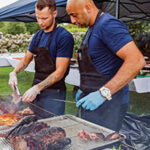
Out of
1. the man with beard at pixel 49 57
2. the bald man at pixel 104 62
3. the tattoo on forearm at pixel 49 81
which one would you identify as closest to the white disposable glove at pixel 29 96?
the man with beard at pixel 49 57

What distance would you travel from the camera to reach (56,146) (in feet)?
4.85

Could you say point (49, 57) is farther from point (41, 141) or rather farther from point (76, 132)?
point (41, 141)

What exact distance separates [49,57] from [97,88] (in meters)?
0.97

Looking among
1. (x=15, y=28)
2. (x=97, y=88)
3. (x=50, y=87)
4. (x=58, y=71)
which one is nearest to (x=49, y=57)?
(x=58, y=71)

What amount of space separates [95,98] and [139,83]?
2.40 metres

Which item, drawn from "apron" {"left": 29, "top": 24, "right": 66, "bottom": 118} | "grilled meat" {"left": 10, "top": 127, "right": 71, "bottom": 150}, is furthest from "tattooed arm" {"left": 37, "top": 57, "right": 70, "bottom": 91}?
"grilled meat" {"left": 10, "top": 127, "right": 71, "bottom": 150}

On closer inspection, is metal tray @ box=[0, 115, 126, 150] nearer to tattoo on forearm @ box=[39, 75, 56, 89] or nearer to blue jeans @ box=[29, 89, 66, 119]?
tattoo on forearm @ box=[39, 75, 56, 89]

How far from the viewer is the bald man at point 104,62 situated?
173 centimetres

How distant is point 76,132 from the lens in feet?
5.90

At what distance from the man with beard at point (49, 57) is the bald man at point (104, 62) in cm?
51

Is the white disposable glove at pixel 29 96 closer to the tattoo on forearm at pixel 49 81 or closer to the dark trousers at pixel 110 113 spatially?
the tattoo on forearm at pixel 49 81

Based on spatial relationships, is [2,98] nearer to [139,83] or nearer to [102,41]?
[102,41]

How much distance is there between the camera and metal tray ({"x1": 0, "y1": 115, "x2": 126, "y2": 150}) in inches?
59.8

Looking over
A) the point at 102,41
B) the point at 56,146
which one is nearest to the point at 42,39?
the point at 102,41
